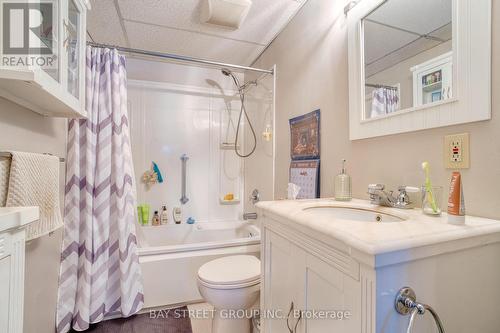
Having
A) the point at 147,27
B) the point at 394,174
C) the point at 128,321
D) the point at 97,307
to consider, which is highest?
the point at 147,27

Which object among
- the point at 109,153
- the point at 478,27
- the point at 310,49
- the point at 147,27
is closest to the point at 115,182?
the point at 109,153

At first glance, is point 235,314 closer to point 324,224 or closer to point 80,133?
point 324,224

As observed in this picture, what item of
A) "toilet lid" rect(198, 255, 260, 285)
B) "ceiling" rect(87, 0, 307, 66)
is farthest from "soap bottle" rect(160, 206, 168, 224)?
"ceiling" rect(87, 0, 307, 66)

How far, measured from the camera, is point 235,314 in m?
1.38

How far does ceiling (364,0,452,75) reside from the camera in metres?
0.88

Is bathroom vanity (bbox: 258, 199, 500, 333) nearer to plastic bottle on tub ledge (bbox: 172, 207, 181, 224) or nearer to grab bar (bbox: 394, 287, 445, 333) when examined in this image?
grab bar (bbox: 394, 287, 445, 333)

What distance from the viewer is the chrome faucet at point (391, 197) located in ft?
3.09

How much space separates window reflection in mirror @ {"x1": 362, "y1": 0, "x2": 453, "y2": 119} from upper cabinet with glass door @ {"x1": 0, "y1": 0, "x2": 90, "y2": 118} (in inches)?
55.2

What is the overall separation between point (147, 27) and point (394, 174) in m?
2.17

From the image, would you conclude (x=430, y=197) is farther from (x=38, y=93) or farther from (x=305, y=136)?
(x=38, y=93)

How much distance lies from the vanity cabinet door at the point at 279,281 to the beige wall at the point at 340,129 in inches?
23.2

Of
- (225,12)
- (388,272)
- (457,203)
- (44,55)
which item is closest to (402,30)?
(457,203)

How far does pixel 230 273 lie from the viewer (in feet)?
4.51

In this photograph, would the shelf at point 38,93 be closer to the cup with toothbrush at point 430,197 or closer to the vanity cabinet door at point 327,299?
the vanity cabinet door at point 327,299
